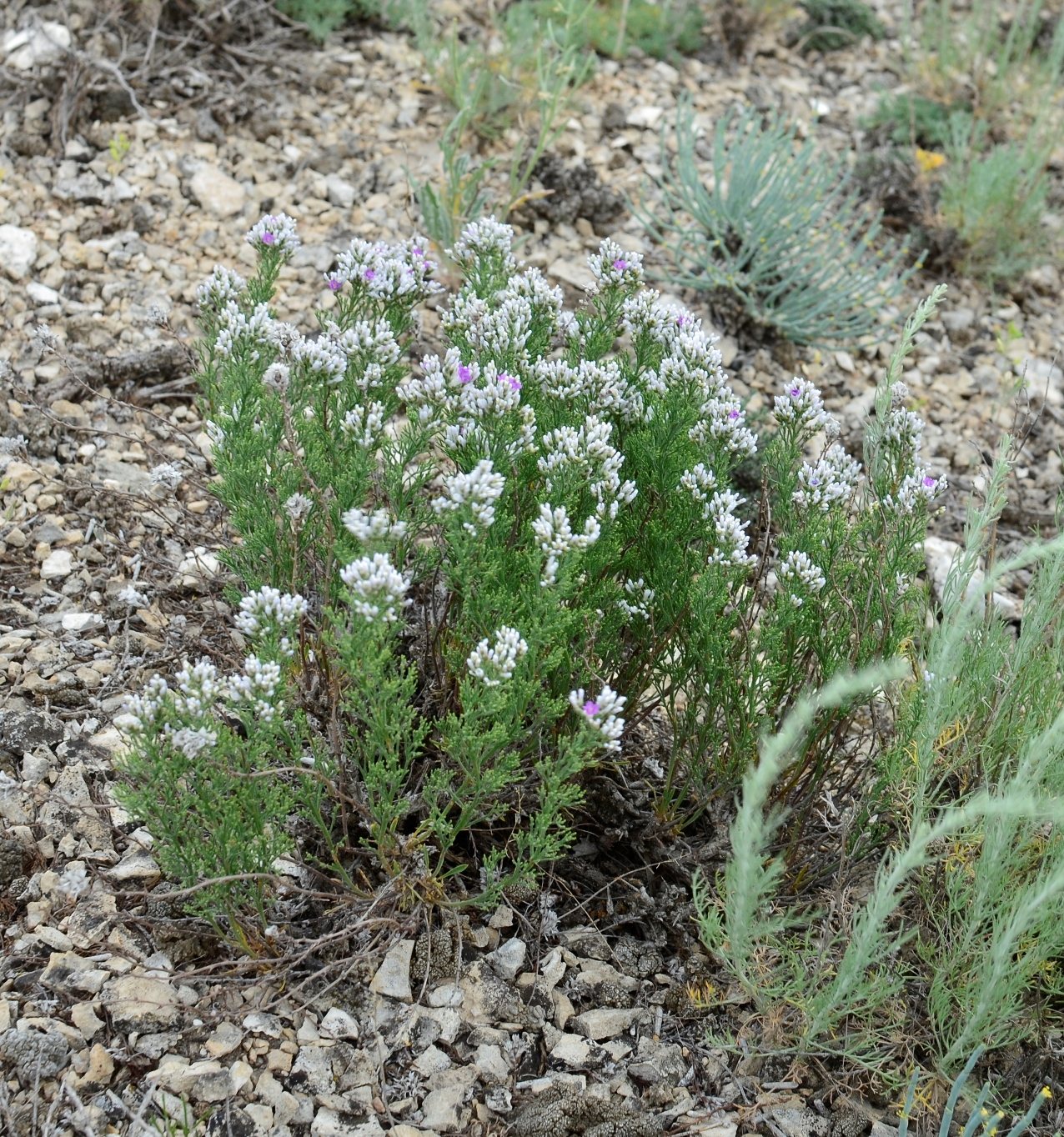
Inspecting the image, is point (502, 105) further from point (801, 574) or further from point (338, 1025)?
point (338, 1025)

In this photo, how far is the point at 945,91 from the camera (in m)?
6.55

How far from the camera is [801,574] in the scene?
9.34 ft

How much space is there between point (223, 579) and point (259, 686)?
51.5 inches

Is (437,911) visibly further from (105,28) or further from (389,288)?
(105,28)

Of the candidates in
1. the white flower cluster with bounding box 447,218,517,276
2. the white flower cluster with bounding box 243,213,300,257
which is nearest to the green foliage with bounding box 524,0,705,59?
the white flower cluster with bounding box 447,218,517,276

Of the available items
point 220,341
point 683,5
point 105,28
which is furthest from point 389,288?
point 683,5

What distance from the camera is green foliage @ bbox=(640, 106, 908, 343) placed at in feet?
16.5

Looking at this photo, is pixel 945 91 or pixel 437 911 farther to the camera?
pixel 945 91

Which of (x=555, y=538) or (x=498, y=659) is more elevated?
(x=555, y=538)

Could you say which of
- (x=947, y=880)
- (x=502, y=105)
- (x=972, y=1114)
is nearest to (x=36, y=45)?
(x=502, y=105)

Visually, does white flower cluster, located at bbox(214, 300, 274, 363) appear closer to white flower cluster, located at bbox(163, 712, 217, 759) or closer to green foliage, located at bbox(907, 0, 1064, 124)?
white flower cluster, located at bbox(163, 712, 217, 759)

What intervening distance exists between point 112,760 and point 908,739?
1.94 meters

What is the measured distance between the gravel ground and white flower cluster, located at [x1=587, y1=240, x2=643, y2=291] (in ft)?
4.11

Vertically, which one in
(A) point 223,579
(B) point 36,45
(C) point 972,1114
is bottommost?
(A) point 223,579
